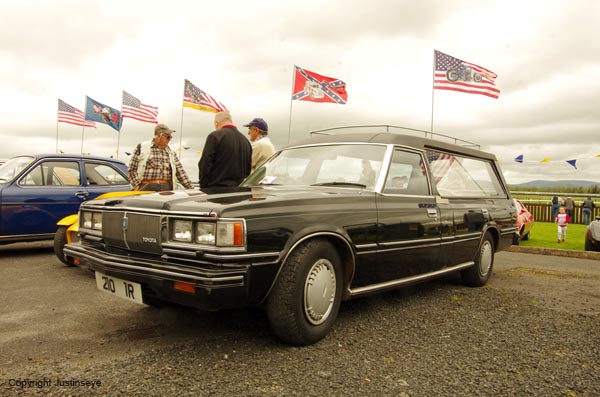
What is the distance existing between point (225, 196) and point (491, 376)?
205 cm

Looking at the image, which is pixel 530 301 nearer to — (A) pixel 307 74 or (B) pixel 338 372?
(B) pixel 338 372

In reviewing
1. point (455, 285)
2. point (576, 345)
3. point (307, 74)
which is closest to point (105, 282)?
point (576, 345)

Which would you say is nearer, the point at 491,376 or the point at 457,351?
the point at 491,376

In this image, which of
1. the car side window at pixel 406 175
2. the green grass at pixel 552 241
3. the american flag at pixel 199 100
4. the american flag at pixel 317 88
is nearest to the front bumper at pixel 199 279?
the car side window at pixel 406 175

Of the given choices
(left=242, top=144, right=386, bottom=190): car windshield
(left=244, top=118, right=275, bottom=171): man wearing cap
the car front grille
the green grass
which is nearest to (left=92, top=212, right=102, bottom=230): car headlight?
the car front grille

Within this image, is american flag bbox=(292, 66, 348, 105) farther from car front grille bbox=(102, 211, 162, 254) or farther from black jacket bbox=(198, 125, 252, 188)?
car front grille bbox=(102, 211, 162, 254)

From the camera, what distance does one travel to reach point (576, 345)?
3189 mm

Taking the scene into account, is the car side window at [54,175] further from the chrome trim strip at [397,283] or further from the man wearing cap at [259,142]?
the chrome trim strip at [397,283]

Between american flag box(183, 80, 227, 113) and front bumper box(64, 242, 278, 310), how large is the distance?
1528 centimetres

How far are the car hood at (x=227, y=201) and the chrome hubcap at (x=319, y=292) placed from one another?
0.46 meters

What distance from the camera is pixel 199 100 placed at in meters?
17.7

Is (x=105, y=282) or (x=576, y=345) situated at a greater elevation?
(x=105, y=282)

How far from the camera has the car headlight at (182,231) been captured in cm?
275

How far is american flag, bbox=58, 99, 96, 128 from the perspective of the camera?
21750 mm
